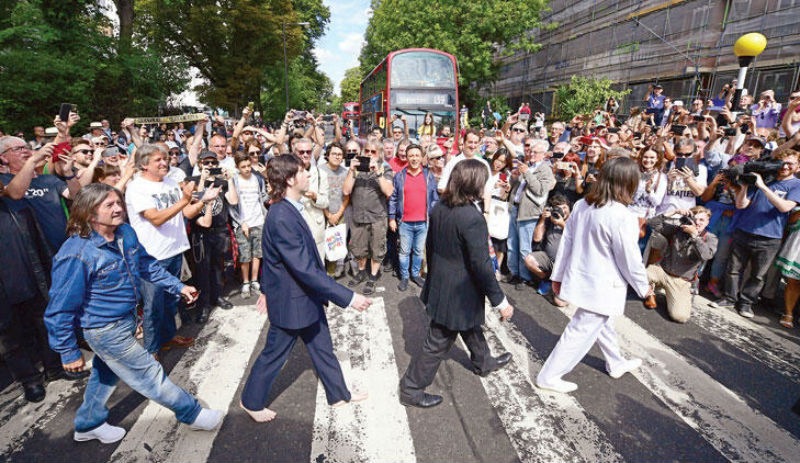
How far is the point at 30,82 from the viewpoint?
9.89 meters

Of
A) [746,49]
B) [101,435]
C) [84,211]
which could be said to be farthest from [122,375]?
[746,49]

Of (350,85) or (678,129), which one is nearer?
(678,129)

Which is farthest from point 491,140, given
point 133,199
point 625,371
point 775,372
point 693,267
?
point 133,199

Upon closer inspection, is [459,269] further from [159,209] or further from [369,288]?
[159,209]

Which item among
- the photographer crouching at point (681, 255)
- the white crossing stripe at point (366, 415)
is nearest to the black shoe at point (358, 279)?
the white crossing stripe at point (366, 415)

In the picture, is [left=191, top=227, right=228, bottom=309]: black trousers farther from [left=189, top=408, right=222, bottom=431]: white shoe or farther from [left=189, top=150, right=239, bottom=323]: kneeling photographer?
[left=189, top=408, right=222, bottom=431]: white shoe

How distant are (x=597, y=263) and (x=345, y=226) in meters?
3.10

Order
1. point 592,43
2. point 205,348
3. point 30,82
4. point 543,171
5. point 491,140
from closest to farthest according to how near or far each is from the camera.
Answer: point 205,348
point 543,171
point 491,140
point 30,82
point 592,43

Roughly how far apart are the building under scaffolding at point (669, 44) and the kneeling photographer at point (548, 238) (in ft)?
52.1

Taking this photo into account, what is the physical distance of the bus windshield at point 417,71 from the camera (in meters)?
13.9

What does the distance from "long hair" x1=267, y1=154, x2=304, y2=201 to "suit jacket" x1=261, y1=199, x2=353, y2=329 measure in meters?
0.10

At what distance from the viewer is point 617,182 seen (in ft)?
9.88

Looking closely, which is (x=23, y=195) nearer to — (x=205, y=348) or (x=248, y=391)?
(x=205, y=348)

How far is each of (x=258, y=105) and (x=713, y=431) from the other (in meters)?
35.6
